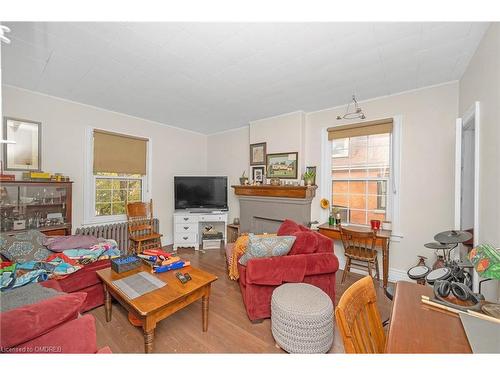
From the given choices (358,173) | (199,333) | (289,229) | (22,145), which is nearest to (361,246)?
(289,229)

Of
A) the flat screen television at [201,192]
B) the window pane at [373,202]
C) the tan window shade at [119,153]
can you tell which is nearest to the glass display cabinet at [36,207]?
the tan window shade at [119,153]

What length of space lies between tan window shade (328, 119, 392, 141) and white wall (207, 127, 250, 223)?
177 cm

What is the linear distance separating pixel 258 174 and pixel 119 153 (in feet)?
8.28

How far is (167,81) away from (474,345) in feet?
10.4

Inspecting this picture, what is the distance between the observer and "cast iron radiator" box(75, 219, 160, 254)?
3311 mm

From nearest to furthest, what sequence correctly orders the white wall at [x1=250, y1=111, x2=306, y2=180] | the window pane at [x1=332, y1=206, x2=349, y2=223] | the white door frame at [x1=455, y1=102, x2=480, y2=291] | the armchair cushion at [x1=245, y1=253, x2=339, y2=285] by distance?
1. the white door frame at [x1=455, y1=102, x2=480, y2=291]
2. the armchair cushion at [x1=245, y1=253, x2=339, y2=285]
3. the window pane at [x1=332, y1=206, x2=349, y2=223]
4. the white wall at [x1=250, y1=111, x2=306, y2=180]

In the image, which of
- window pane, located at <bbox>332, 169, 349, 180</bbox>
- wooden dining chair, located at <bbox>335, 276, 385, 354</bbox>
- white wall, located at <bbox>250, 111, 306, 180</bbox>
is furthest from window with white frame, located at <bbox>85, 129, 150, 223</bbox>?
wooden dining chair, located at <bbox>335, 276, 385, 354</bbox>

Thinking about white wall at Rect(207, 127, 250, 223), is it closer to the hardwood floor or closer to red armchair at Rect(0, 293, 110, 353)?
the hardwood floor

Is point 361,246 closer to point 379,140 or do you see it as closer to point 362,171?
point 362,171

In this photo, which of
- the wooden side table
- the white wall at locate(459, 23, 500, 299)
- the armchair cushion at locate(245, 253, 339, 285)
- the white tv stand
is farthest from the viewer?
the wooden side table
